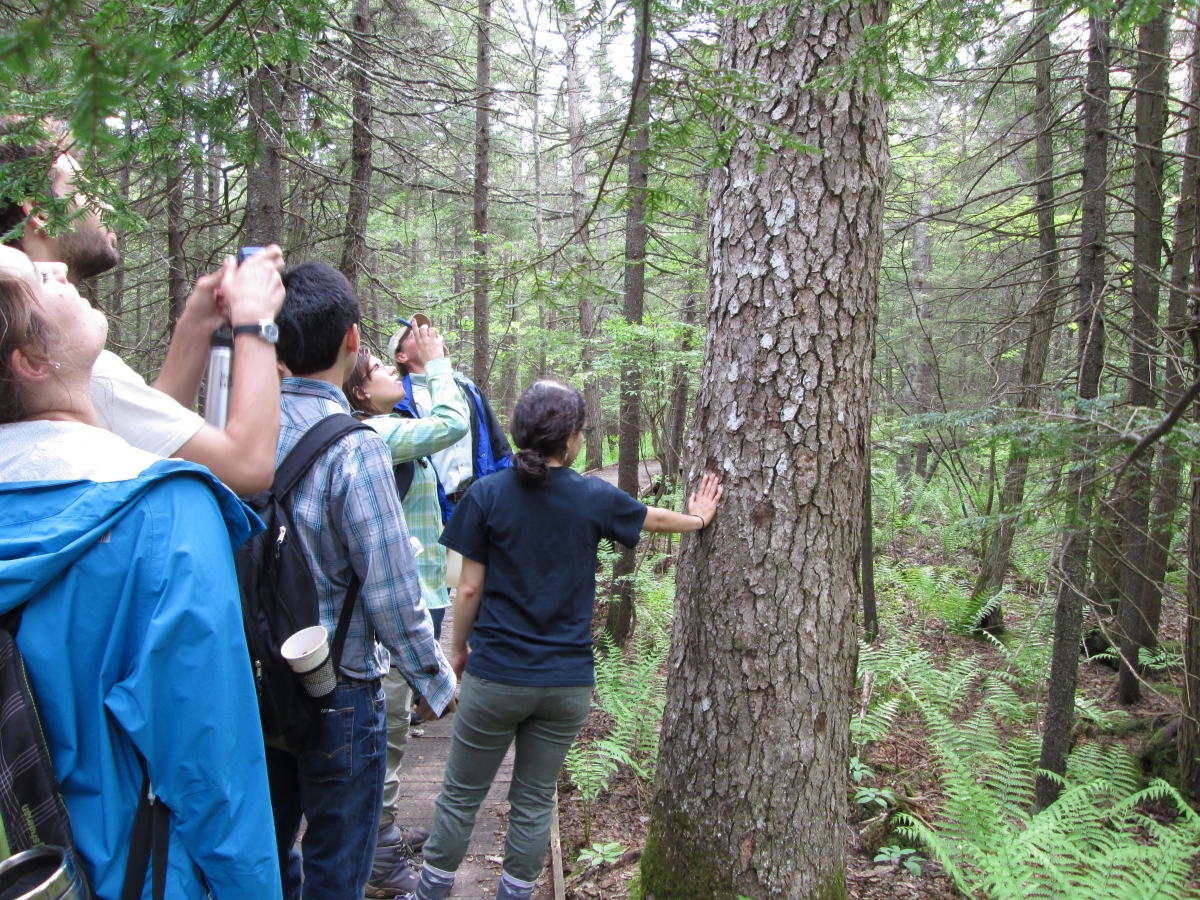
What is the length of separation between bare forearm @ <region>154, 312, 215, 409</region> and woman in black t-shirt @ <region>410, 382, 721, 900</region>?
1072mm

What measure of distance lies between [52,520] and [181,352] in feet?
3.55

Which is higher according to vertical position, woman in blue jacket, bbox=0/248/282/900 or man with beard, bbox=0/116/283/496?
man with beard, bbox=0/116/283/496

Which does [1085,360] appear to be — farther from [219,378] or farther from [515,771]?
[219,378]

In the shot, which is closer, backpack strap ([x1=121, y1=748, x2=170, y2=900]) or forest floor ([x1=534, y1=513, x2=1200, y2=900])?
backpack strap ([x1=121, y1=748, x2=170, y2=900])

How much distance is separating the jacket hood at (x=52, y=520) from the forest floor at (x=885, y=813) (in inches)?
→ 128

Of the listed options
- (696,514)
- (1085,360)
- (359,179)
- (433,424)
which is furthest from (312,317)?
(359,179)

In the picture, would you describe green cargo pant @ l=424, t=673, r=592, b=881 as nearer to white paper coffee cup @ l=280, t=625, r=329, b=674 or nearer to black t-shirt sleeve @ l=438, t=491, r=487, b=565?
black t-shirt sleeve @ l=438, t=491, r=487, b=565

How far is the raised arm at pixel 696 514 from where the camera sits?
2.92m

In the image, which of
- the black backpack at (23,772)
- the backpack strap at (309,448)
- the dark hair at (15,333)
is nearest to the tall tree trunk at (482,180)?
the backpack strap at (309,448)

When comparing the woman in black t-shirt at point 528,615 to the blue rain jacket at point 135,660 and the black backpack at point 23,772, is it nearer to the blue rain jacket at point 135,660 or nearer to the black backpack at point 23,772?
the blue rain jacket at point 135,660

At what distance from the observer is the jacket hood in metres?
1.12

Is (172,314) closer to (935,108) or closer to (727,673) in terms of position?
(727,673)

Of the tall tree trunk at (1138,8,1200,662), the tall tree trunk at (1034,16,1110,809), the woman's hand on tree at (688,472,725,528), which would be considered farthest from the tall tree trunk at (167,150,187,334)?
the tall tree trunk at (1138,8,1200,662)

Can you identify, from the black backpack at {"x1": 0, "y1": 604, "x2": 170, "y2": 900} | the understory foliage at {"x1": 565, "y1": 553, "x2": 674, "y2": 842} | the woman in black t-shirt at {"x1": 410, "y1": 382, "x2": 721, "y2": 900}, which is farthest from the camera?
the understory foliage at {"x1": 565, "y1": 553, "x2": 674, "y2": 842}
